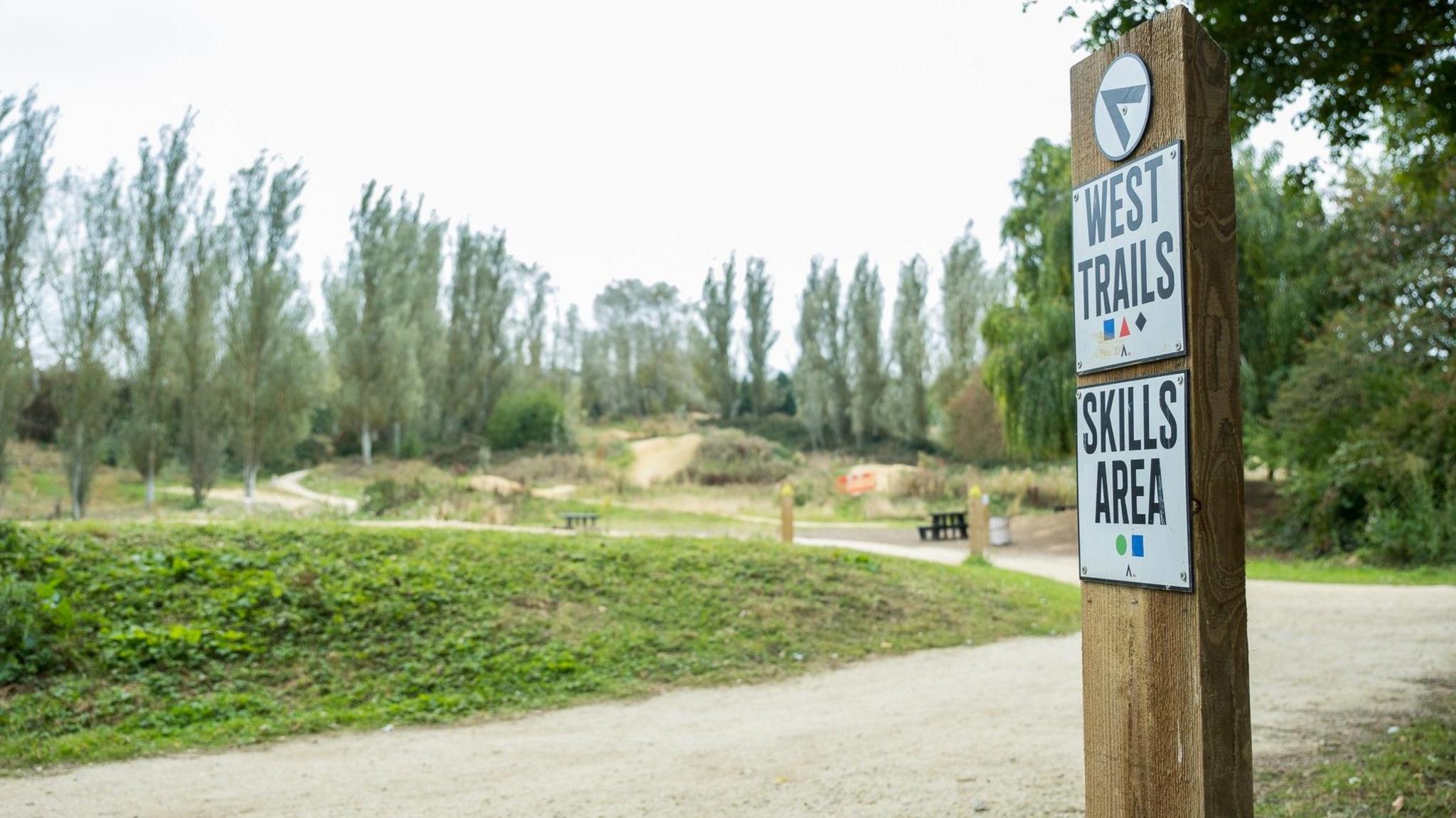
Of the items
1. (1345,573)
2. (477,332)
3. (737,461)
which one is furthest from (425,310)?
(1345,573)

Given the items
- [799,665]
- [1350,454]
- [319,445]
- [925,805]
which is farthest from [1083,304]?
[319,445]

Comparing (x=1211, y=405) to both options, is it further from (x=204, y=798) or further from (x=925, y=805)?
(x=204, y=798)

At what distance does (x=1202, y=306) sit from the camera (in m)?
2.53

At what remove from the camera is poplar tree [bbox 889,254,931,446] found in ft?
155

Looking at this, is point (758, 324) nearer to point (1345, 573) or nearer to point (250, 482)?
point (250, 482)

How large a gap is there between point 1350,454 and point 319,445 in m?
37.1

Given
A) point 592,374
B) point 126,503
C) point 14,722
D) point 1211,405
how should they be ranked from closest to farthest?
point 1211,405 < point 14,722 < point 126,503 < point 592,374

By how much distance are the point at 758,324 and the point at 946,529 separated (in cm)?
3204

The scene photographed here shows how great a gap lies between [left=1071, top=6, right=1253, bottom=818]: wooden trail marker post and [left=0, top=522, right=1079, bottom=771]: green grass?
527cm

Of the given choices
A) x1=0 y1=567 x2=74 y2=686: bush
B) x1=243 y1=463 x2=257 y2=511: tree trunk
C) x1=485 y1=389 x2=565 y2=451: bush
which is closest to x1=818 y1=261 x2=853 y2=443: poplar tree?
x1=485 y1=389 x2=565 y2=451: bush

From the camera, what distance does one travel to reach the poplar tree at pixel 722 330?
53812mm

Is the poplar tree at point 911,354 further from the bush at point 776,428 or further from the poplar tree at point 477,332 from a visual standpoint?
the poplar tree at point 477,332

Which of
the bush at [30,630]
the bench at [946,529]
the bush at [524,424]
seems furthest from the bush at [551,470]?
the bush at [30,630]

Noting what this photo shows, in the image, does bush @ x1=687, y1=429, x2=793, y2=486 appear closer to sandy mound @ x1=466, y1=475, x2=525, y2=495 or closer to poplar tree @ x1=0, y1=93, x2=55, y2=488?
sandy mound @ x1=466, y1=475, x2=525, y2=495
